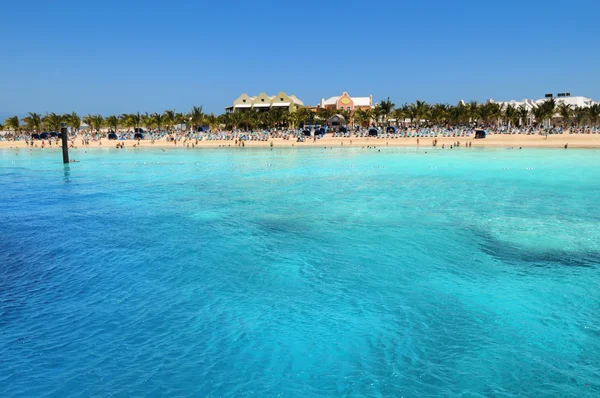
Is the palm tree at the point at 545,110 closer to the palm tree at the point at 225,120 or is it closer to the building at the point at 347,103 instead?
the building at the point at 347,103

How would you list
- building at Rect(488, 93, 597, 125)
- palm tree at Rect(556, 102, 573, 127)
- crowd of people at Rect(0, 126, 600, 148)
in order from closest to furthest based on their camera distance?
crowd of people at Rect(0, 126, 600, 148), palm tree at Rect(556, 102, 573, 127), building at Rect(488, 93, 597, 125)

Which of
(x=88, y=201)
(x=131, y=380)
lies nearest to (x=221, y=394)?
(x=131, y=380)

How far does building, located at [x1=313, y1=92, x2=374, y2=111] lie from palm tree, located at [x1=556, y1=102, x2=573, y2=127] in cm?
3045

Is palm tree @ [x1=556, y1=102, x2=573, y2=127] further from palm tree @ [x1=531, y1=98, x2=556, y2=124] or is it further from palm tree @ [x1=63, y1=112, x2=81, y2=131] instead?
palm tree @ [x1=63, y1=112, x2=81, y2=131]

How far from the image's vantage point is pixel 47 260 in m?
11.1

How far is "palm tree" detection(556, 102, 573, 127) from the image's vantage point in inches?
2564

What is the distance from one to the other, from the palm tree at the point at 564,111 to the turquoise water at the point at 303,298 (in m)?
55.4

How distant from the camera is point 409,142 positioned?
5728 centimetres

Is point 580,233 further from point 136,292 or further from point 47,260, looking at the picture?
point 47,260

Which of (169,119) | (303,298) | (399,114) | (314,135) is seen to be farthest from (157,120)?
(303,298)

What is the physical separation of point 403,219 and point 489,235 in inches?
118

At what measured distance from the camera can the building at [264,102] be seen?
7994 cm

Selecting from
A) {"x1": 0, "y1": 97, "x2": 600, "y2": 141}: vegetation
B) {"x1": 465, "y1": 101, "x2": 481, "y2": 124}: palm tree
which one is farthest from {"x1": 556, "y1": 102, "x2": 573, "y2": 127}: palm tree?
{"x1": 465, "y1": 101, "x2": 481, "y2": 124}: palm tree

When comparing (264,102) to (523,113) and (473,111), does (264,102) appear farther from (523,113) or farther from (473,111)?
(523,113)
